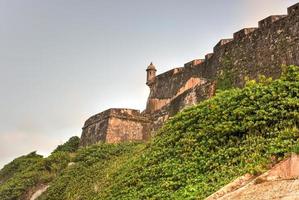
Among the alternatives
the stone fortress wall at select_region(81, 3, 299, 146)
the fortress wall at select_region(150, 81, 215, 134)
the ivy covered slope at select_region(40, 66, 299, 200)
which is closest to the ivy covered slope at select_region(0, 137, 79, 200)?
the stone fortress wall at select_region(81, 3, 299, 146)

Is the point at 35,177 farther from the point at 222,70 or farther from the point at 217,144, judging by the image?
the point at 217,144

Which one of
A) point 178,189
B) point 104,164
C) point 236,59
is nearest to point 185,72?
point 236,59

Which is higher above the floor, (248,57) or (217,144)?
(248,57)

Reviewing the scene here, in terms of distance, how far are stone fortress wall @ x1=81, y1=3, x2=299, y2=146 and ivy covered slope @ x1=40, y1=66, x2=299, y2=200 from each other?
5.43 metres

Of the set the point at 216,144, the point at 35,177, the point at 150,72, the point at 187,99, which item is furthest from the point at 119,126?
the point at 216,144

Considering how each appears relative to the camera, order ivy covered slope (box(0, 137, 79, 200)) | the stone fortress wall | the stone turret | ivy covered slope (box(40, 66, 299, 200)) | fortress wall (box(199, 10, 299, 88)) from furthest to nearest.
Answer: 1. the stone turret
2. ivy covered slope (box(0, 137, 79, 200))
3. the stone fortress wall
4. fortress wall (box(199, 10, 299, 88))
5. ivy covered slope (box(40, 66, 299, 200))

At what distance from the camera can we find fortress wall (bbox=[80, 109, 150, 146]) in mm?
27141

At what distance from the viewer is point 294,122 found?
13695 mm

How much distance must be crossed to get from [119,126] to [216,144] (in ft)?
41.6

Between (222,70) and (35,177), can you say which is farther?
(35,177)

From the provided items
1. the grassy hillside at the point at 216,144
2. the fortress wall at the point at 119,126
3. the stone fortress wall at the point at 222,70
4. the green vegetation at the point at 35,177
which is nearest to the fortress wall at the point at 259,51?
the stone fortress wall at the point at 222,70

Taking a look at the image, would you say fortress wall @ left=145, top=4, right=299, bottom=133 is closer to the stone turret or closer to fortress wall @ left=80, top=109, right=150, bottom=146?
fortress wall @ left=80, top=109, right=150, bottom=146

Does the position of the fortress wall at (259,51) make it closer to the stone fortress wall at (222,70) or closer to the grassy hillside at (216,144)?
the stone fortress wall at (222,70)

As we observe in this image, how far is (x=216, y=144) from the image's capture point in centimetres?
1503
